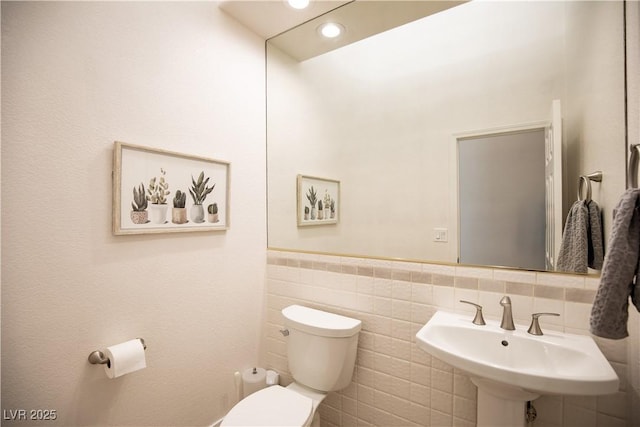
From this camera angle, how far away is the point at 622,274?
72 centimetres

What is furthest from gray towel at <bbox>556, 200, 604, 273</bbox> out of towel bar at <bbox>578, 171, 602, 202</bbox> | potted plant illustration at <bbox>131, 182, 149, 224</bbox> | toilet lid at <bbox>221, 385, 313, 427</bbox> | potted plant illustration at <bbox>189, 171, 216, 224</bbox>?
potted plant illustration at <bbox>131, 182, 149, 224</bbox>

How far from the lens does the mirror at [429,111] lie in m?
1.15

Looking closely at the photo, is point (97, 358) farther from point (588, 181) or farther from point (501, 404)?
point (588, 181)

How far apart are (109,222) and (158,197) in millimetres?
219

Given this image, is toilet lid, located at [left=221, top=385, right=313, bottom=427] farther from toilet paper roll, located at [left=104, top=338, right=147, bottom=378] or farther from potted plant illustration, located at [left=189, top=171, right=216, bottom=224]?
potted plant illustration, located at [left=189, top=171, right=216, bottom=224]

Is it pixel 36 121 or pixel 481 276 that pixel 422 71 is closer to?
pixel 481 276

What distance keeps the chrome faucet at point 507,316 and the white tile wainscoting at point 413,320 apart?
0.08m

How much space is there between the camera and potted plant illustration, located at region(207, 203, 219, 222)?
155 centimetres

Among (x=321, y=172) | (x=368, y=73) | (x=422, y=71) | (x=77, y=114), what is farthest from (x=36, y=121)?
(x=422, y=71)

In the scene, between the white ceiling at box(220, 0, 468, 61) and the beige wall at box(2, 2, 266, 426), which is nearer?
the beige wall at box(2, 2, 266, 426)

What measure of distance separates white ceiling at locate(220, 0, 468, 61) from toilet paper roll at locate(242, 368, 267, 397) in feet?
6.73

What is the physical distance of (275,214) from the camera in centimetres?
193

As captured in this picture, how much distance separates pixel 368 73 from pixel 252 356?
191 centimetres

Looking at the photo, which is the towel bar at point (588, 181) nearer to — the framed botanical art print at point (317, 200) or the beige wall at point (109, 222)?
the framed botanical art print at point (317, 200)
